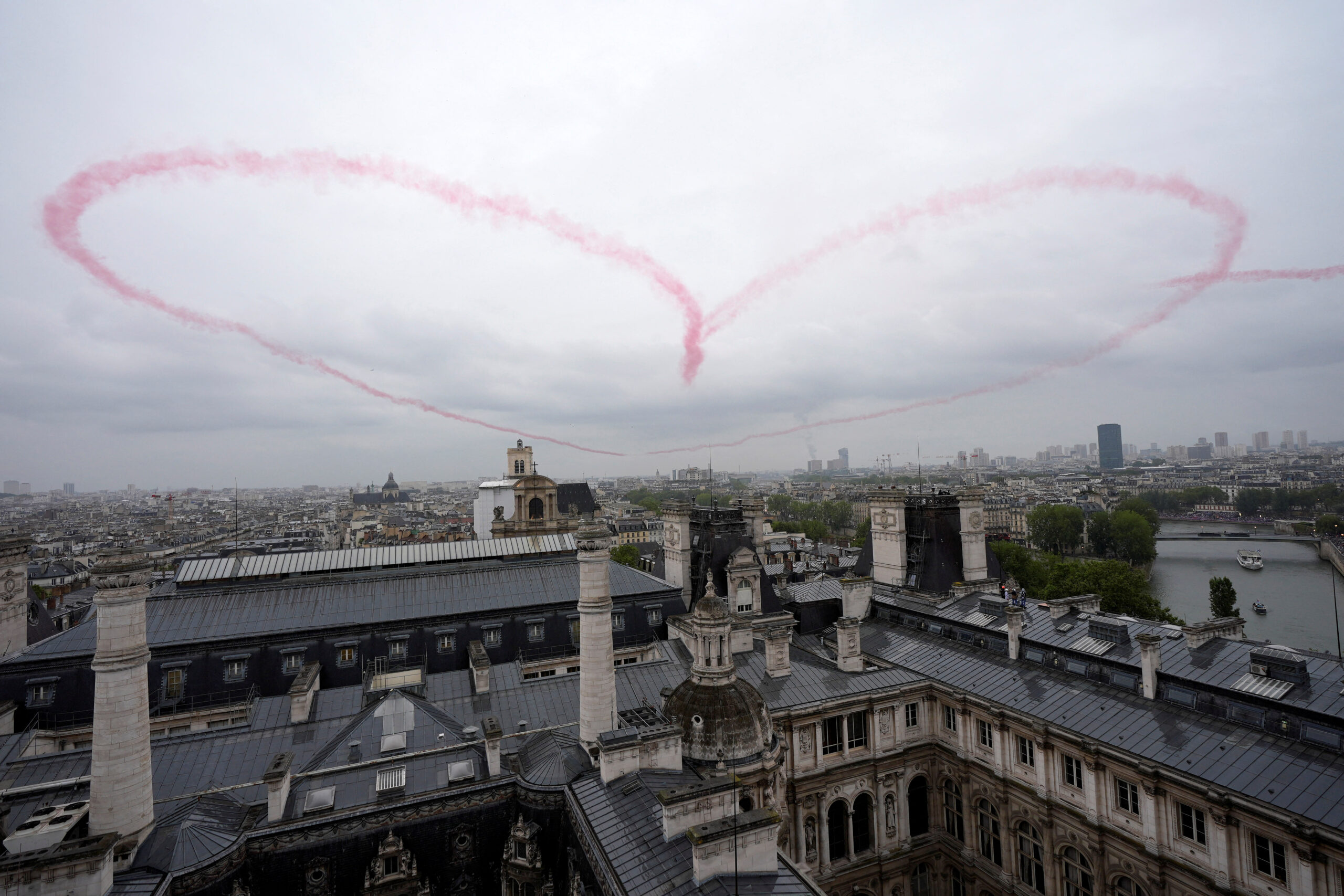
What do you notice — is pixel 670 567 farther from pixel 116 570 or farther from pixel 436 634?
pixel 116 570

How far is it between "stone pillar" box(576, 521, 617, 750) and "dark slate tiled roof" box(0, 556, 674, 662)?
12900mm

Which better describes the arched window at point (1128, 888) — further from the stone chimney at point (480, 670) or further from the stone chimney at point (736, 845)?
the stone chimney at point (480, 670)

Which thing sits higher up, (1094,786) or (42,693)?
(42,693)

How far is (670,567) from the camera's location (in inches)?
1772

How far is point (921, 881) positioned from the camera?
31.5 m

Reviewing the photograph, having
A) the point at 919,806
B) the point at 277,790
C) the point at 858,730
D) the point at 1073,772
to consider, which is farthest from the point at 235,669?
the point at 1073,772

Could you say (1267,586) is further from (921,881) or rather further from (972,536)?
(921,881)

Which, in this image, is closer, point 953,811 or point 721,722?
point 721,722

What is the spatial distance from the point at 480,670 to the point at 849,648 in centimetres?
1920

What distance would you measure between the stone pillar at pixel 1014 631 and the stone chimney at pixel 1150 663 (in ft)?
20.5

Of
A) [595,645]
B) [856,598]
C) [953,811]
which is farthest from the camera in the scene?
[856,598]

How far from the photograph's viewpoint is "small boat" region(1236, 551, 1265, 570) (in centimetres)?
10450

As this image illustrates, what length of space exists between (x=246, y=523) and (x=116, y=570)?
193 meters

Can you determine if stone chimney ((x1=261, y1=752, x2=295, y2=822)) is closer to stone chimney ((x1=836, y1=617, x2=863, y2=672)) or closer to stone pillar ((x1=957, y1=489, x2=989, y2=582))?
stone chimney ((x1=836, y1=617, x2=863, y2=672))
